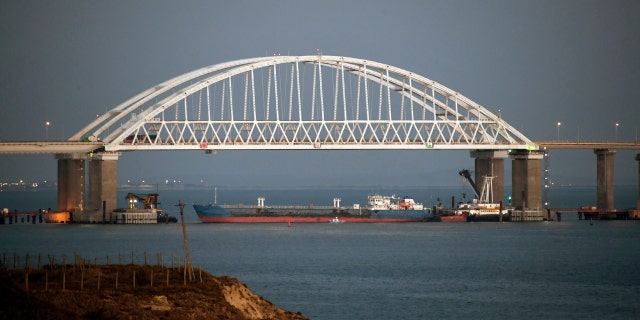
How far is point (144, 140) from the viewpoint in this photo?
443 feet

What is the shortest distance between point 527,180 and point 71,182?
49098 mm

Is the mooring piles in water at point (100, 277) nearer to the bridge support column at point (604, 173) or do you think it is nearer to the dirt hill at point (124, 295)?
the dirt hill at point (124, 295)

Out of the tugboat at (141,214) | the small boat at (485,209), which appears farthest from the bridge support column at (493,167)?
the tugboat at (141,214)

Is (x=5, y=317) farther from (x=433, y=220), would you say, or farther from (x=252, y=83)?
(x=433, y=220)

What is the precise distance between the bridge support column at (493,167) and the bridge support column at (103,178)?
136 ft

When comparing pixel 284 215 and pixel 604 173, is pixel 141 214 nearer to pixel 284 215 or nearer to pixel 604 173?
pixel 284 215

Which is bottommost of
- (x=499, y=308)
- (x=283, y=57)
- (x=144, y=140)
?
(x=499, y=308)

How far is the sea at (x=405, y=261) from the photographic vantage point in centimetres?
7056

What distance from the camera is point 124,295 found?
175 feet

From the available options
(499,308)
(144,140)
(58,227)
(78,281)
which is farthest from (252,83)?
(78,281)

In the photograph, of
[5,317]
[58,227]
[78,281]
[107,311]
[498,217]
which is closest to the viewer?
[5,317]

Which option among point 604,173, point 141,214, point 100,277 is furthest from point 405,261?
point 604,173

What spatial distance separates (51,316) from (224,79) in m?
87.2

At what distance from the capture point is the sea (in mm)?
70562
